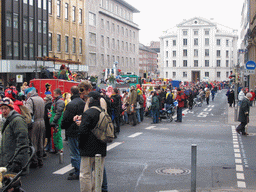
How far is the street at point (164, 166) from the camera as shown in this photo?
27.9 feet

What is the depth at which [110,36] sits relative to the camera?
6631cm

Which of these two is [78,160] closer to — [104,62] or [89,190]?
[89,190]

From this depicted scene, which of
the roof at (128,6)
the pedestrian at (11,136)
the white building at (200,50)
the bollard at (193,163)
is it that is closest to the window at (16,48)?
the roof at (128,6)

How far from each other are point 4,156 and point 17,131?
1.54 feet

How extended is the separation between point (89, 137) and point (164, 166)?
13.6 feet

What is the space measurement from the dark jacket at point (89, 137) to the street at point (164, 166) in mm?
1729

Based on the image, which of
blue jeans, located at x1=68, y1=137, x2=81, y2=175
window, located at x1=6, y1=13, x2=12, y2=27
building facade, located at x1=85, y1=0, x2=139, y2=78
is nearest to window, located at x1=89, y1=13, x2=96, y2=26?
building facade, located at x1=85, y1=0, x2=139, y2=78

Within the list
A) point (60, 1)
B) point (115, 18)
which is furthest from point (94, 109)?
point (115, 18)

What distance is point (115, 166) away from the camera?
1030cm

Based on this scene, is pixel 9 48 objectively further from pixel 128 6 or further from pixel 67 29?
pixel 128 6

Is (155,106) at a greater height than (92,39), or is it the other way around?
(92,39)

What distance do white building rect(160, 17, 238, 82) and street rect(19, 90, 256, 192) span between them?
10894cm

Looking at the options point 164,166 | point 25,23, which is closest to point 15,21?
point 25,23

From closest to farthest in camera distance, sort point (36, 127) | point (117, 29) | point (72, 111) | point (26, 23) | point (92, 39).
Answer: point (72, 111)
point (36, 127)
point (26, 23)
point (92, 39)
point (117, 29)
